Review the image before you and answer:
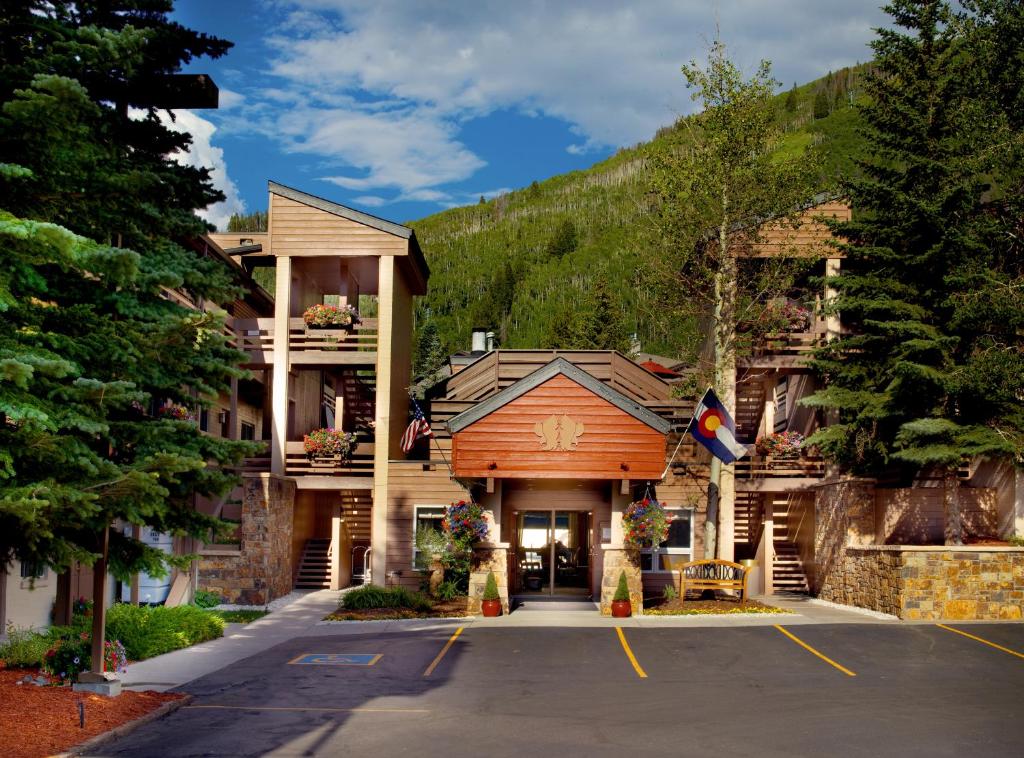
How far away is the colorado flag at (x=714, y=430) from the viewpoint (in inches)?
906

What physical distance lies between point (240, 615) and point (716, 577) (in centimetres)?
1128

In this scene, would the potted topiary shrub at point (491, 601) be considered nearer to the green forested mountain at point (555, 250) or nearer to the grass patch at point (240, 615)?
the grass patch at point (240, 615)

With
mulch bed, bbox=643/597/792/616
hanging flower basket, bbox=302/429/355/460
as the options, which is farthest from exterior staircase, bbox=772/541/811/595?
hanging flower basket, bbox=302/429/355/460

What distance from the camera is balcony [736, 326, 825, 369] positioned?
27.8 m

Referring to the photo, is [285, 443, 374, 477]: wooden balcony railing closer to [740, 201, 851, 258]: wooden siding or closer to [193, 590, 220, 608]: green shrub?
[193, 590, 220, 608]: green shrub

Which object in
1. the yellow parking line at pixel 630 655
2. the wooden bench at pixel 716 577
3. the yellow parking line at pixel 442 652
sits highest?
the wooden bench at pixel 716 577

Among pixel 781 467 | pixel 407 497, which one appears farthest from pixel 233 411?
pixel 781 467

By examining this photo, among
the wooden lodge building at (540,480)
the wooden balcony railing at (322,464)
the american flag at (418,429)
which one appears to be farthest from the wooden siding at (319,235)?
the wooden balcony railing at (322,464)

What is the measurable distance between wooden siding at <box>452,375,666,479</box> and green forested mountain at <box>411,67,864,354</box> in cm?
3578

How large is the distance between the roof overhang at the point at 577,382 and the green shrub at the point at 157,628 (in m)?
6.71

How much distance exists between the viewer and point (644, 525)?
22.3 metres

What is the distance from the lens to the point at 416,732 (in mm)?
11969

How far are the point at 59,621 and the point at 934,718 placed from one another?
48.5 feet

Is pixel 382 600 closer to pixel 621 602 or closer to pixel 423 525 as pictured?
pixel 423 525
